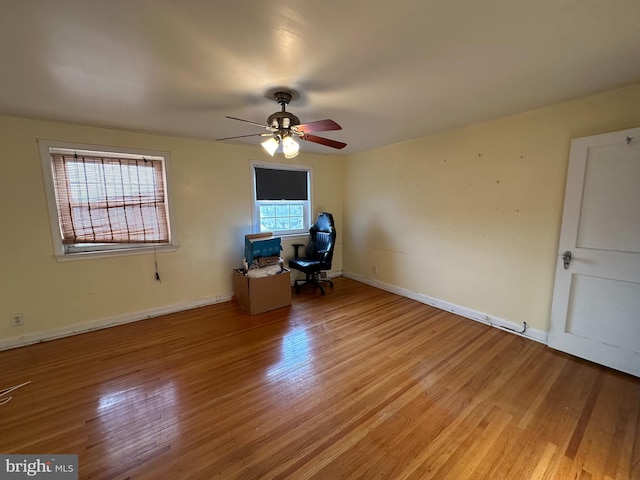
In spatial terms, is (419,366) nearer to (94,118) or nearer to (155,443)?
(155,443)

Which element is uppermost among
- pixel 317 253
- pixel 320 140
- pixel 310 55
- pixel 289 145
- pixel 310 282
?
pixel 310 55

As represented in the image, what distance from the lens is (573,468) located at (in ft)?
4.61

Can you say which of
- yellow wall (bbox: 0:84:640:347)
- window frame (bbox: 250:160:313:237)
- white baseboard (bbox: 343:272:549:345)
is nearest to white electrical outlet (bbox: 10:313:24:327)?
yellow wall (bbox: 0:84:640:347)

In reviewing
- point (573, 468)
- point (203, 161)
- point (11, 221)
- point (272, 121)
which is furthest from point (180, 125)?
point (573, 468)

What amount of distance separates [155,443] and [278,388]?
0.81 m

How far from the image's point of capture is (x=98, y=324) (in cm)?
302

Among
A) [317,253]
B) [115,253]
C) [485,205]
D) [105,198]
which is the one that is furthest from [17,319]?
[485,205]

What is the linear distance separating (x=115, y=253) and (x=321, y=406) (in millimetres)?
2904

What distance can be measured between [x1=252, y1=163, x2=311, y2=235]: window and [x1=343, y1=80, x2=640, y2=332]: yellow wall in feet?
3.76

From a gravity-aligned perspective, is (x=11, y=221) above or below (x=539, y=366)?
above

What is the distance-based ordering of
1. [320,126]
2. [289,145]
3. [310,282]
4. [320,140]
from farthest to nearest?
[310,282], [320,140], [289,145], [320,126]

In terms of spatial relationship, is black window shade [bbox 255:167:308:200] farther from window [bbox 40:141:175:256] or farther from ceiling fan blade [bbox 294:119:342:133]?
ceiling fan blade [bbox 294:119:342:133]

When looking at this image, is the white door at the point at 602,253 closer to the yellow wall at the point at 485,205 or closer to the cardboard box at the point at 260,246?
the yellow wall at the point at 485,205

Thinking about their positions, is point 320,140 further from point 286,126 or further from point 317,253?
point 317,253
